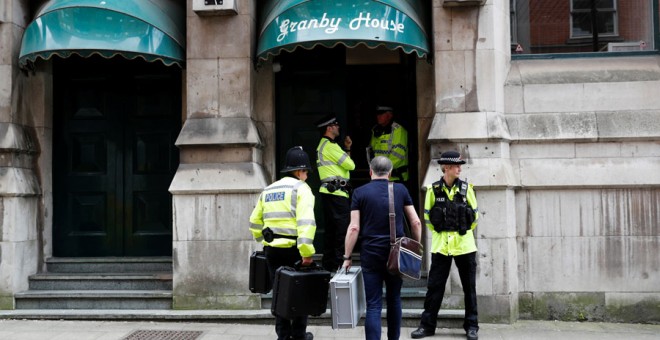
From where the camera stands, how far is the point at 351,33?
7930 millimetres

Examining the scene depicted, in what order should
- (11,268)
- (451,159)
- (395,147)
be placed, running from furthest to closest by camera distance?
(395,147)
(11,268)
(451,159)

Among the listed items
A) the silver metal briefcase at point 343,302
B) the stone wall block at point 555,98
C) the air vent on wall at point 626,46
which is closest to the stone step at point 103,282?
the silver metal briefcase at point 343,302

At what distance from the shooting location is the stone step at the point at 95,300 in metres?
8.82

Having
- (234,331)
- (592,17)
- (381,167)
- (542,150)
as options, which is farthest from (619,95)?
(234,331)

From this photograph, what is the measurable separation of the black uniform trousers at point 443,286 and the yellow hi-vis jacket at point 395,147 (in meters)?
1.99

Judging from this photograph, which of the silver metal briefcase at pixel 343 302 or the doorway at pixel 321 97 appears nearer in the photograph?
the silver metal briefcase at pixel 343 302

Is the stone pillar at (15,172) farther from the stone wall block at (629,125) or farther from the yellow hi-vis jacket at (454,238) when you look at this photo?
the stone wall block at (629,125)

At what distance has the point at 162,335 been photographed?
7906mm

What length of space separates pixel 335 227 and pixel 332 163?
85 centimetres

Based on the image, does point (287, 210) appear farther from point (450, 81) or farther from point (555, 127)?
point (555, 127)

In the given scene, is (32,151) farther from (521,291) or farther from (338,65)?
(521,291)

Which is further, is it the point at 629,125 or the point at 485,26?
the point at 485,26

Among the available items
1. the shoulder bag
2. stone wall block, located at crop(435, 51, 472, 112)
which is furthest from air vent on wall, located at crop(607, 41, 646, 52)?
the shoulder bag

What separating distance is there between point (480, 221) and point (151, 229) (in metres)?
4.95
